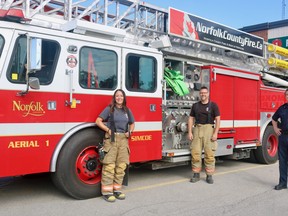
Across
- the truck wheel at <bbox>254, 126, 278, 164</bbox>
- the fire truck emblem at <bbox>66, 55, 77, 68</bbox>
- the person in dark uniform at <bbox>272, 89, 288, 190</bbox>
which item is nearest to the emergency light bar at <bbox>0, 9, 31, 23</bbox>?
the fire truck emblem at <bbox>66, 55, 77, 68</bbox>

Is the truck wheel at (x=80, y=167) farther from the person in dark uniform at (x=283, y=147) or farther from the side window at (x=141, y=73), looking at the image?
the person in dark uniform at (x=283, y=147)

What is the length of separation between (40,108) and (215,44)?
4.32m

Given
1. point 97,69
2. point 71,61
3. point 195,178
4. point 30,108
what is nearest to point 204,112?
point 195,178

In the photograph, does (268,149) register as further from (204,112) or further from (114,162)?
(114,162)

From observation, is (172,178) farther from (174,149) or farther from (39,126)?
(39,126)

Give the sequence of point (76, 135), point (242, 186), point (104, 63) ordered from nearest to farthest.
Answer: point (76, 135)
point (104, 63)
point (242, 186)

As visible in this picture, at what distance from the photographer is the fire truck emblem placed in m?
5.26

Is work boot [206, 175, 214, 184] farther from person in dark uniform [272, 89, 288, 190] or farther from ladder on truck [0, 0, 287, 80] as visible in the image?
ladder on truck [0, 0, 287, 80]

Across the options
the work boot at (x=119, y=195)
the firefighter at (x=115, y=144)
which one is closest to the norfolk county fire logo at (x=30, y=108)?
the firefighter at (x=115, y=144)

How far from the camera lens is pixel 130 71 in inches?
237

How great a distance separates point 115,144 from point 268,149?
5364 millimetres

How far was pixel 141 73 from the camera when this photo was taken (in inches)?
244

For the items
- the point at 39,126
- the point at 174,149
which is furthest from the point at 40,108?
the point at 174,149

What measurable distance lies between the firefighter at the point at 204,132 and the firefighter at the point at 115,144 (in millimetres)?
1707
